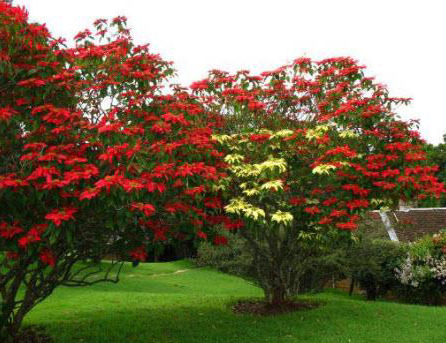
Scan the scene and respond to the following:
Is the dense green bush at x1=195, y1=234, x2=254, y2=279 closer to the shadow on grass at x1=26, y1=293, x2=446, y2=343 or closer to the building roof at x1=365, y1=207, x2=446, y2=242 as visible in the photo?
the shadow on grass at x1=26, y1=293, x2=446, y2=343

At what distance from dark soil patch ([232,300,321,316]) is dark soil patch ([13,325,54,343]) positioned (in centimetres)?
436

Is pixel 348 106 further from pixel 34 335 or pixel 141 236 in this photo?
pixel 34 335

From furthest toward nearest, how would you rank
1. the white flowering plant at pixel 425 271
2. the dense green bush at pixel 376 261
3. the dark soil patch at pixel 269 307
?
the dense green bush at pixel 376 261 → the white flowering plant at pixel 425 271 → the dark soil patch at pixel 269 307

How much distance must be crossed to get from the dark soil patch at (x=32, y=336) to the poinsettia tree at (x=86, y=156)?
34 cm

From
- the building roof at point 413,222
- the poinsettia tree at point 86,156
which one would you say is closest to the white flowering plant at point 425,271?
the building roof at point 413,222

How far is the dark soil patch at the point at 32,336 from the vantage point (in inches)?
355

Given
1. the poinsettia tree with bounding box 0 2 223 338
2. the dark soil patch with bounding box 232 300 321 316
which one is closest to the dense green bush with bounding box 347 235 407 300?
the dark soil patch with bounding box 232 300 321 316

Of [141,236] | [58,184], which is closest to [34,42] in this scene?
[58,184]

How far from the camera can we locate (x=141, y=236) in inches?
340

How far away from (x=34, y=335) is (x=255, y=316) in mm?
4510

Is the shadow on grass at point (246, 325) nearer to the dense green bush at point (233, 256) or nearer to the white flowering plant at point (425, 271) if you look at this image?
the dense green bush at point (233, 256)

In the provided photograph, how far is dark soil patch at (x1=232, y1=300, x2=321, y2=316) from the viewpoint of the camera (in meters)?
11.8

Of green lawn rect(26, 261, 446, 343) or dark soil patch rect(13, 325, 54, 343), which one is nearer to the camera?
dark soil patch rect(13, 325, 54, 343)

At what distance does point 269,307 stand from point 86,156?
6.65 metres
